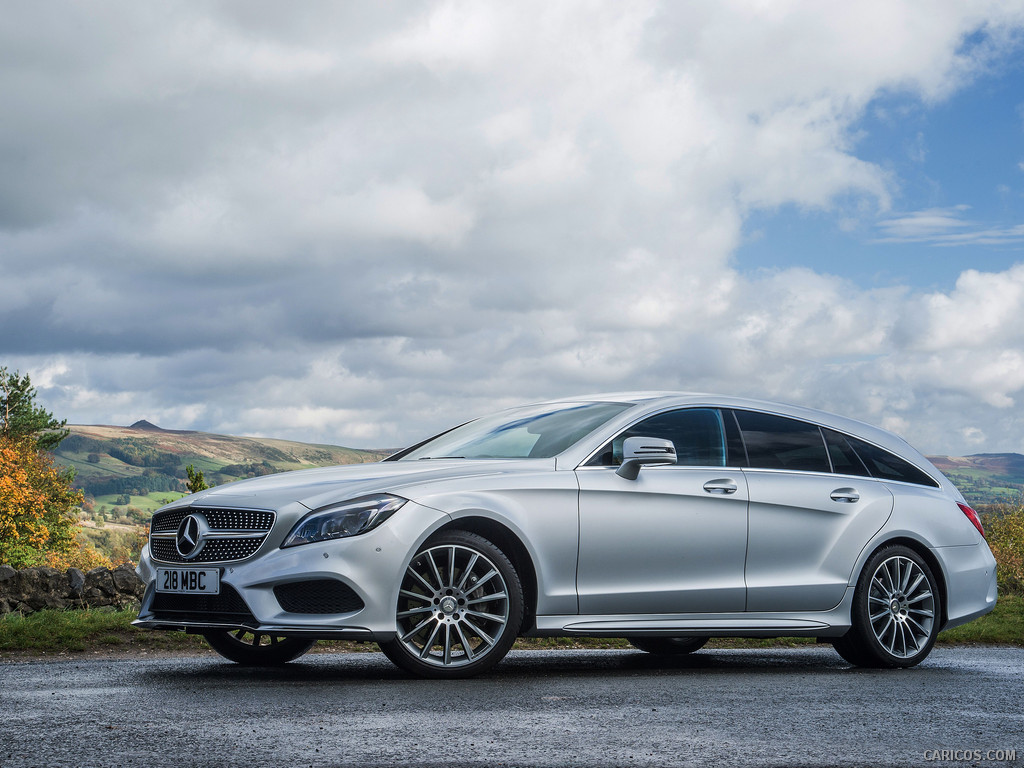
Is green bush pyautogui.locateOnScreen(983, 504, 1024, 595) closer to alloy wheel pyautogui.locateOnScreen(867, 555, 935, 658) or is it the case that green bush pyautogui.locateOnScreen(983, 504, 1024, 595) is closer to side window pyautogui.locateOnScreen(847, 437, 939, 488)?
side window pyautogui.locateOnScreen(847, 437, 939, 488)

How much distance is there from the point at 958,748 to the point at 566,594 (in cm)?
260

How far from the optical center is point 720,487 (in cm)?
732

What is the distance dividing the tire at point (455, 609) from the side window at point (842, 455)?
2.95 meters

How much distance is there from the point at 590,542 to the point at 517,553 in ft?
1.50

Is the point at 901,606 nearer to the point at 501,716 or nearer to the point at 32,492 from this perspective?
the point at 501,716

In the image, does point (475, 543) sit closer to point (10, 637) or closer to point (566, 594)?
point (566, 594)

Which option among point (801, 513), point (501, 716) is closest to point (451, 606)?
point (501, 716)

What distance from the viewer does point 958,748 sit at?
4.44 m

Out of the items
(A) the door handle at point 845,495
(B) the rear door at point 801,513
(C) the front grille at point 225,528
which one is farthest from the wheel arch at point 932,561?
(C) the front grille at point 225,528

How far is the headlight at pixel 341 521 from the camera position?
6.05 meters

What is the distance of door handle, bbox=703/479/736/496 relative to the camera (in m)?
7.29

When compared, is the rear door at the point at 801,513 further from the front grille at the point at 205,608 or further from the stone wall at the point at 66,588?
the stone wall at the point at 66,588

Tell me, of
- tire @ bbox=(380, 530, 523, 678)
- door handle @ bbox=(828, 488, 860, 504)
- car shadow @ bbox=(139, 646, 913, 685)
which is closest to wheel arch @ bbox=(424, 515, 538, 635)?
tire @ bbox=(380, 530, 523, 678)

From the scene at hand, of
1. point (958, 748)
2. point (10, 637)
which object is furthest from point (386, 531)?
point (10, 637)
